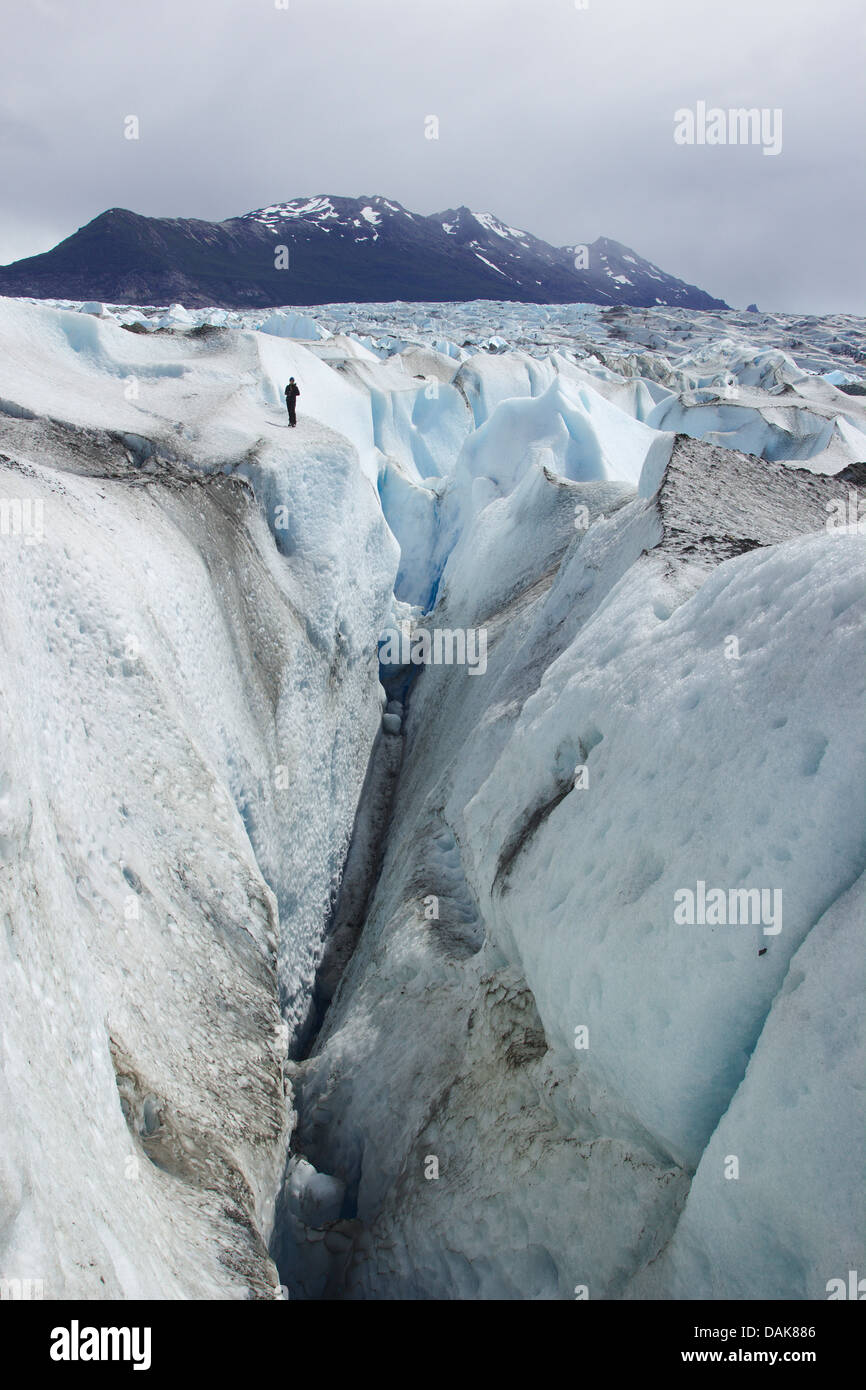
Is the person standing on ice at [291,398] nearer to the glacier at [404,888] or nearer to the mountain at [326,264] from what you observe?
the glacier at [404,888]

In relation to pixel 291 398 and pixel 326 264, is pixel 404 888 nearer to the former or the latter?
pixel 291 398

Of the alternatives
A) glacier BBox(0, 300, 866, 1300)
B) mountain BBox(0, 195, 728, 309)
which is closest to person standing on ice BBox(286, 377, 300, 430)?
glacier BBox(0, 300, 866, 1300)

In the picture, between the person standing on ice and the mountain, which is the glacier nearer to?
the person standing on ice


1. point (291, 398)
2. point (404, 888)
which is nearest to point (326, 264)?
point (291, 398)

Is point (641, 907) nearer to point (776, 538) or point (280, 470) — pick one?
point (776, 538)

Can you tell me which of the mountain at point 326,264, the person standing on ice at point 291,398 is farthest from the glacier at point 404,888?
the mountain at point 326,264

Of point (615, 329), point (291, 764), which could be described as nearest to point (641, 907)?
point (291, 764)
